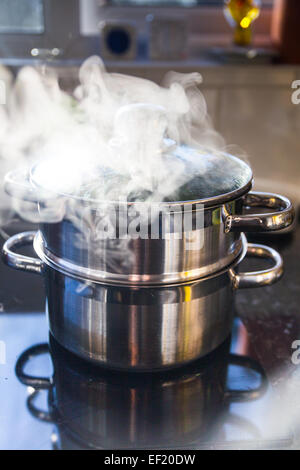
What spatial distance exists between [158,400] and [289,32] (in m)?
1.94

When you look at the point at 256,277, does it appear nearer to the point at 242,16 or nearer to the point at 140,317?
the point at 140,317

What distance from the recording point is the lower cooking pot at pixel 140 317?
665 millimetres

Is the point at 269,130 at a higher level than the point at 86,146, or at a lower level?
lower

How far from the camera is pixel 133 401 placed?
698 mm

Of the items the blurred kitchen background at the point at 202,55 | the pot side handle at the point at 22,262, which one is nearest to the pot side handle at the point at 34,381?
the pot side handle at the point at 22,262

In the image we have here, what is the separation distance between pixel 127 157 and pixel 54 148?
246 millimetres

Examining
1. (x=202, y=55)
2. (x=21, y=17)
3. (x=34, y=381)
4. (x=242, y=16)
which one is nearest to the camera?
(x=34, y=381)

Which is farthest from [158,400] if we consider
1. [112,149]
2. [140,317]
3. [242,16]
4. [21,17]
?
[21,17]

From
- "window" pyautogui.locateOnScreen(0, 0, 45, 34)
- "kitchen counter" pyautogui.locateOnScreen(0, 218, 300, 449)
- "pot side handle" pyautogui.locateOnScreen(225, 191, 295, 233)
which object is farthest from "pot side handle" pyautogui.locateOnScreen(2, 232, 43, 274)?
"window" pyautogui.locateOnScreen(0, 0, 45, 34)

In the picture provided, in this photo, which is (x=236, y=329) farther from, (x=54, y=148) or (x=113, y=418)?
(x=54, y=148)

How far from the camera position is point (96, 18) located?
220cm

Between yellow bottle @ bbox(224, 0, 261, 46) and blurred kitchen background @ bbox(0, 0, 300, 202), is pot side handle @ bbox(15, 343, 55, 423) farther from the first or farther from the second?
yellow bottle @ bbox(224, 0, 261, 46)

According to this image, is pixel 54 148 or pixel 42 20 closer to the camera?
pixel 54 148

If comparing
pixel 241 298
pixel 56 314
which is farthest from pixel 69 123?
pixel 241 298
